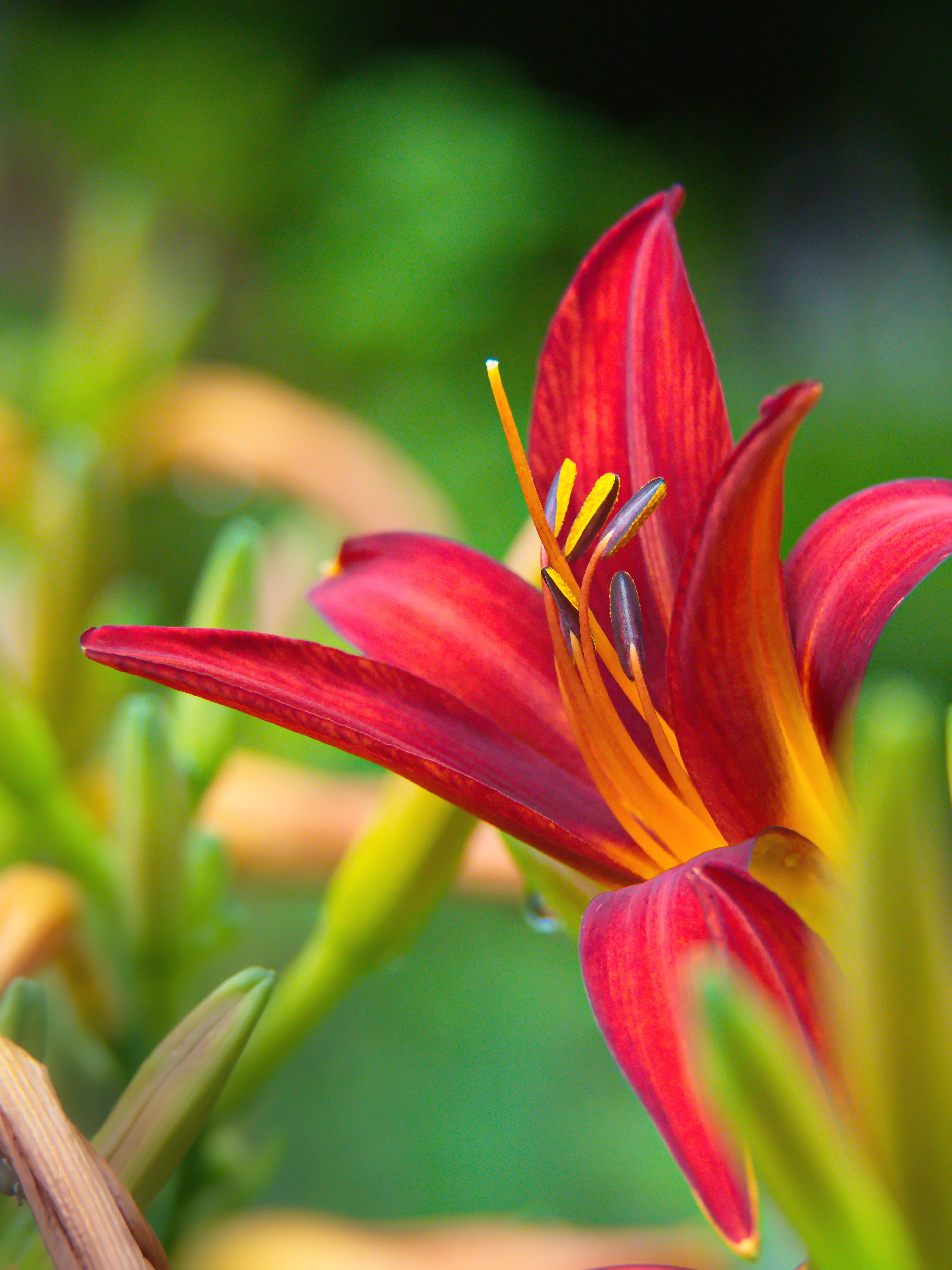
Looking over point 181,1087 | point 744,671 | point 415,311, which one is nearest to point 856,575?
point 744,671

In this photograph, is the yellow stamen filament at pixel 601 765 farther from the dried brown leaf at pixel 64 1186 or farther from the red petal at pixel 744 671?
the dried brown leaf at pixel 64 1186

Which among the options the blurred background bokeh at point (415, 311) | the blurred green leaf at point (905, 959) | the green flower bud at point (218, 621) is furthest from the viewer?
the blurred background bokeh at point (415, 311)

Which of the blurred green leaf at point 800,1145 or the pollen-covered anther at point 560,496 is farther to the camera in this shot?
the pollen-covered anther at point 560,496

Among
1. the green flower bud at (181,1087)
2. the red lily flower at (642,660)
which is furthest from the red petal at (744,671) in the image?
the green flower bud at (181,1087)

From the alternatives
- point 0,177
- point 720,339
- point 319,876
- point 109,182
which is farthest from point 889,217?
point 319,876

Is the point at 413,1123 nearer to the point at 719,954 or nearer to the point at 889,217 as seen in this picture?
the point at 719,954

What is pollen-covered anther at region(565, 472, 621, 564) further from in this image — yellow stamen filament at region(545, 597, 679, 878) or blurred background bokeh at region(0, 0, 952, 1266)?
blurred background bokeh at region(0, 0, 952, 1266)

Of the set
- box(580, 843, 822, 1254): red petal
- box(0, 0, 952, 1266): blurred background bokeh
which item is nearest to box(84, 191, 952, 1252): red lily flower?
box(580, 843, 822, 1254): red petal
